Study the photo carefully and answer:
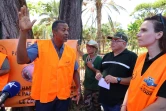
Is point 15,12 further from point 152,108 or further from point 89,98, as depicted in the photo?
point 152,108

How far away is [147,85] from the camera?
185 centimetres

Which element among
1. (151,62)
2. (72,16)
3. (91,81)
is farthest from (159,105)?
(72,16)

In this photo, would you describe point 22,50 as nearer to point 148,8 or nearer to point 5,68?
point 5,68

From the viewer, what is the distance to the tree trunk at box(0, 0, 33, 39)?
4078 mm

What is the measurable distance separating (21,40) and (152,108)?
4.92ft

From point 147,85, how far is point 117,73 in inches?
50.3

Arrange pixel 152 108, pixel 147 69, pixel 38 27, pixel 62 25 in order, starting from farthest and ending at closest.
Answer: pixel 38 27, pixel 62 25, pixel 147 69, pixel 152 108

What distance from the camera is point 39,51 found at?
2877mm

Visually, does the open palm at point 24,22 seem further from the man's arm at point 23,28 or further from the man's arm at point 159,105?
the man's arm at point 159,105

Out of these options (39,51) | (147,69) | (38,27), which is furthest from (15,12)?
(38,27)

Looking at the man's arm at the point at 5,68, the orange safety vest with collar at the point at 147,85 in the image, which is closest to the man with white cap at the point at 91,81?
the man's arm at the point at 5,68

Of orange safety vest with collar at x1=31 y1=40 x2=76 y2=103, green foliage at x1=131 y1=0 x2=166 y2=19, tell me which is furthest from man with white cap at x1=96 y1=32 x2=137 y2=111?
green foliage at x1=131 y1=0 x2=166 y2=19

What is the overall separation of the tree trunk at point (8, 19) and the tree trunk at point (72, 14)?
3.81ft

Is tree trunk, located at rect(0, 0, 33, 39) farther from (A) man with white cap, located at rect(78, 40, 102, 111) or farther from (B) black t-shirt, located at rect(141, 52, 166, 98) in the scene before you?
(B) black t-shirt, located at rect(141, 52, 166, 98)
